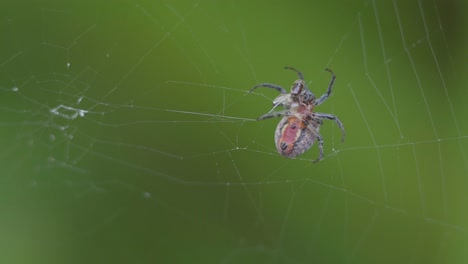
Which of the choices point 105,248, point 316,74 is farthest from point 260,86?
point 105,248

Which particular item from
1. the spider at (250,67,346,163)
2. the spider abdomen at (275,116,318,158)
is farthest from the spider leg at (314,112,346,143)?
the spider abdomen at (275,116,318,158)

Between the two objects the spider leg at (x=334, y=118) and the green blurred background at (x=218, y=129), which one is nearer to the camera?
the green blurred background at (x=218, y=129)

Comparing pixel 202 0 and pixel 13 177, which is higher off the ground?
pixel 202 0

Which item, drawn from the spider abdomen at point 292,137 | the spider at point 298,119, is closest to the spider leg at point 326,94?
the spider at point 298,119

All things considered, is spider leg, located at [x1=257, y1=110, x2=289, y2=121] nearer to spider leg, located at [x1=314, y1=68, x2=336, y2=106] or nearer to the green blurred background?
the green blurred background

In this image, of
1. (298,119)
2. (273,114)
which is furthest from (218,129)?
(298,119)

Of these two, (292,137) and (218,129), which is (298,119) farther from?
(218,129)

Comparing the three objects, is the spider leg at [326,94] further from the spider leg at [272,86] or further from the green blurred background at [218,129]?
the spider leg at [272,86]

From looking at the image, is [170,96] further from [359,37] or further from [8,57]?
[359,37]
